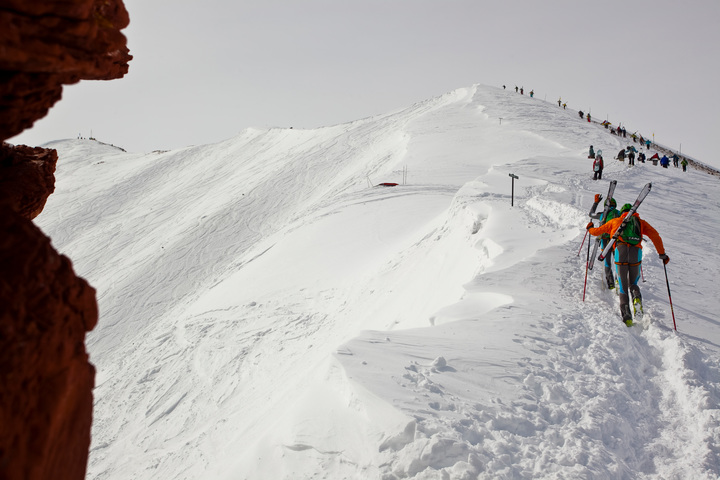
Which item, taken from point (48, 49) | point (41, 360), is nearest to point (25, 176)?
point (48, 49)

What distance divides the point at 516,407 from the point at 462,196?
1194 cm

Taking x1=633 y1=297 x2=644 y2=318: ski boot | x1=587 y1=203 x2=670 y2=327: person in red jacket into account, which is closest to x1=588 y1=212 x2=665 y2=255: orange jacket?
x1=587 y1=203 x2=670 y2=327: person in red jacket

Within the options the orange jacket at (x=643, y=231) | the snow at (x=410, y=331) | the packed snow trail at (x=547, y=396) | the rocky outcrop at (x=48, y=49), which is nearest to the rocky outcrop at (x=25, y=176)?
the rocky outcrop at (x=48, y=49)

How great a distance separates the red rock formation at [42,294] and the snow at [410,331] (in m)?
2.82

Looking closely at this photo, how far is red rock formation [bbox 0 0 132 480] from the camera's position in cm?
241

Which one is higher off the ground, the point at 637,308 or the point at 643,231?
the point at 643,231

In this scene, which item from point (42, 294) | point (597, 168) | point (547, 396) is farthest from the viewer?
point (597, 168)

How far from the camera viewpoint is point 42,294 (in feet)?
8.66

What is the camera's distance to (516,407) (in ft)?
17.8

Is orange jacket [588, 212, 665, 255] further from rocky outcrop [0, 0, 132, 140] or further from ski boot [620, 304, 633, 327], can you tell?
rocky outcrop [0, 0, 132, 140]

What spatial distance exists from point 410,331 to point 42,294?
17.1 ft

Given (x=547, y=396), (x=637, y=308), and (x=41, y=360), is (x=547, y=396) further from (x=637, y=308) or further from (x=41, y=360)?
(x=41, y=360)

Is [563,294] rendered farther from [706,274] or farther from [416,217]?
[416,217]

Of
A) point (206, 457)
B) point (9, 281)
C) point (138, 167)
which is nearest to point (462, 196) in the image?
point (206, 457)
